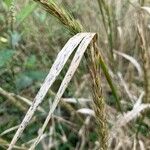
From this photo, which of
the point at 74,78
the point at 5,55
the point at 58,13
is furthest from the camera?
the point at 74,78

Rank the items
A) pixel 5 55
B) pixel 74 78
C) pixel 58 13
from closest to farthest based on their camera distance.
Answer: pixel 58 13 → pixel 5 55 → pixel 74 78

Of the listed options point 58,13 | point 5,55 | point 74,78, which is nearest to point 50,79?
point 58,13

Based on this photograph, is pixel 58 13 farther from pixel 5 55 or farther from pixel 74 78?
pixel 74 78

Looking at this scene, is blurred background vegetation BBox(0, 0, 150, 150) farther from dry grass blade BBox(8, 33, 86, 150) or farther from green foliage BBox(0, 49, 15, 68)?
dry grass blade BBox(8, 33, 86, 150)

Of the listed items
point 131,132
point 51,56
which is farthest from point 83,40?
point 51,56

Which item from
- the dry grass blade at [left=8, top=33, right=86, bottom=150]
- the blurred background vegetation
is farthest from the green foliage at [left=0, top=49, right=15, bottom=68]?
the dry grass blade at [left=8, top=33, right=86, bottom=150]

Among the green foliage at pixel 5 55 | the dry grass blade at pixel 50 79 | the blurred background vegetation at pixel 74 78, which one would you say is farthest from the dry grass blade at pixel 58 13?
the green foliage at pixel 5 55

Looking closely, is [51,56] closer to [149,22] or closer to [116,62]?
[116,62]
